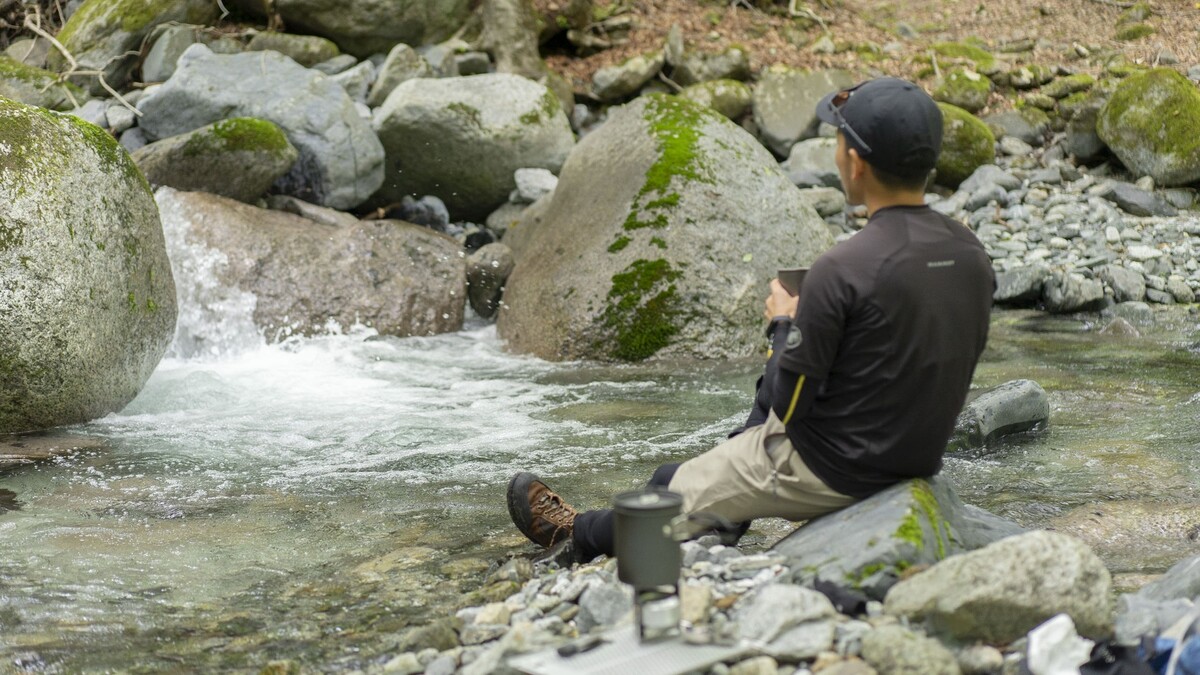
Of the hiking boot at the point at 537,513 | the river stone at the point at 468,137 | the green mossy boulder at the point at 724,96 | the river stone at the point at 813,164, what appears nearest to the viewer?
the hiking boot at the point at 537,513

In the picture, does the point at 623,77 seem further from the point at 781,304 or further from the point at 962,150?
the point at 781,304

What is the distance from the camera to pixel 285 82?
12.7m

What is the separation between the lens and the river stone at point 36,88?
13.3 meters

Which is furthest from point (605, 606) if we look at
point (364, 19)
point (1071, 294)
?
point (364, 19)

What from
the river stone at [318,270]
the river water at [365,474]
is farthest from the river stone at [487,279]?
the river water at [365,474]

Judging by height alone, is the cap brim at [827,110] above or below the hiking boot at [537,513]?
above

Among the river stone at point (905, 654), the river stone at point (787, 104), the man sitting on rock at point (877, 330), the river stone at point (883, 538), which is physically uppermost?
the river stone at point (787, 104)

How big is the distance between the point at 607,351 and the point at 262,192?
460cm

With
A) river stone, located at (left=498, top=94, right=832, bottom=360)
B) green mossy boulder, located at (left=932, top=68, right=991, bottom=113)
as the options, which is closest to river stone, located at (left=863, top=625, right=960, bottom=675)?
river stone, located at (left=498, top=94, right=832, bottom=360)

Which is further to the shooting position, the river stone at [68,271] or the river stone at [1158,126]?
the river stone at [1158,126]

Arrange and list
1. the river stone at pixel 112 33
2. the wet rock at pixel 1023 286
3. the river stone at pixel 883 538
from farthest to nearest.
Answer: the river stone at pixel 112 33 < the wet rock at pixel 1023 286 < the river stone at pixel 883 538

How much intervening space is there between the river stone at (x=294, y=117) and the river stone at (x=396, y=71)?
165cm

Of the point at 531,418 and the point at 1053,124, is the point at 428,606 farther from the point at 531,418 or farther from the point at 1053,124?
the point at 1053,124

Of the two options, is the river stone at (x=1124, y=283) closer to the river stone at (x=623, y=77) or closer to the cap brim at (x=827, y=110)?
the river stone at (x=623, y=77)
